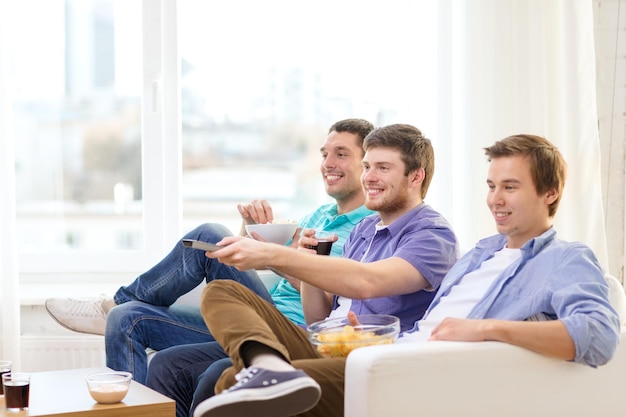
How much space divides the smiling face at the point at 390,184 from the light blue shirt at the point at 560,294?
0.37m

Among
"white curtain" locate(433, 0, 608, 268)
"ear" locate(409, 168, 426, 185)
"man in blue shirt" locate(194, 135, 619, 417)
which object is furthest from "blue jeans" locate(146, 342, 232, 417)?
"white curtain" locate(433, 0, 608, 268)

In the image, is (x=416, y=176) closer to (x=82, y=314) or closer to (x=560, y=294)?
(x=560, y=294)

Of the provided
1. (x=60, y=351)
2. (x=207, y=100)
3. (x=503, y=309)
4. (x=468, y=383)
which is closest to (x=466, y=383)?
(x=468, y=383)

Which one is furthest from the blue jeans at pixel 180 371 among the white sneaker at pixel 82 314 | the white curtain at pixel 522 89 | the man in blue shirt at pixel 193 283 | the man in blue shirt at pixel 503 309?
the white curtain at pixel 522 89

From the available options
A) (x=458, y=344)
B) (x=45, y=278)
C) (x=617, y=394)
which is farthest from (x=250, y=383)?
(x=45, y=278)

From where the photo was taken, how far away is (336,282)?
245 cm

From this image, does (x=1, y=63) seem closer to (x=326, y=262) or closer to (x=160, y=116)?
(x=160, y=116)

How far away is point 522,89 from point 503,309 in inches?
76.1

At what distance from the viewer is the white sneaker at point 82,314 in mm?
3468

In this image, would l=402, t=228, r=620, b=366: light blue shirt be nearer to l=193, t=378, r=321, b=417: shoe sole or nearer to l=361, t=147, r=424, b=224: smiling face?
l=361, t=147, r=424, b=224: smiling face

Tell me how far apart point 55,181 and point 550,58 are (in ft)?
7.83

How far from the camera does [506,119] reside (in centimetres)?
398

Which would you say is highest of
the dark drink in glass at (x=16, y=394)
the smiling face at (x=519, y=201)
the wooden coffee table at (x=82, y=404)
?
the smiling face at (x=519, y=201)

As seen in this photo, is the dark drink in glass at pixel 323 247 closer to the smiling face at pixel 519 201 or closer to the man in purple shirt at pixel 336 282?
the man in purple shirt at pixel 336 282
